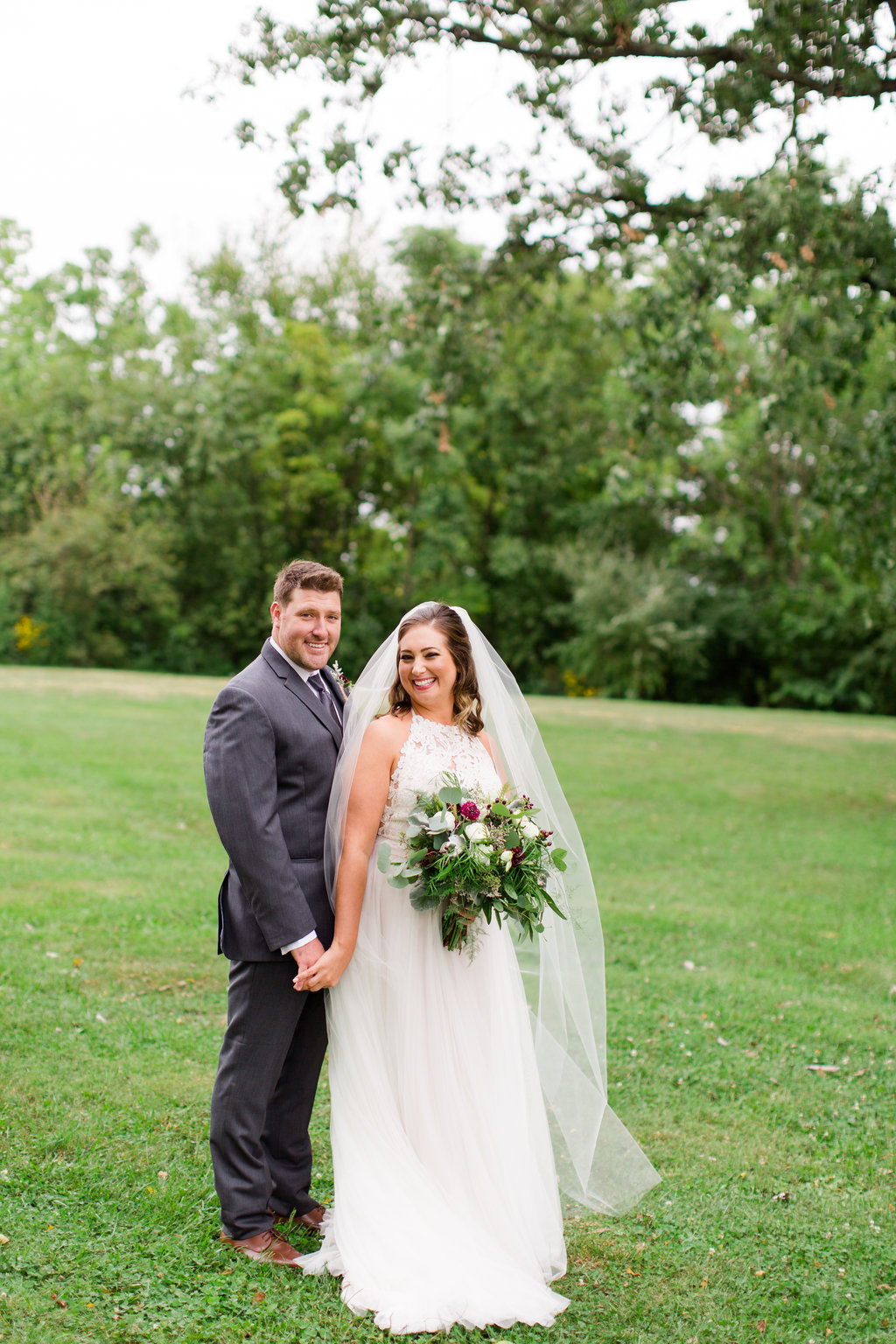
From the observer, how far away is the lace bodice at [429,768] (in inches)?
155

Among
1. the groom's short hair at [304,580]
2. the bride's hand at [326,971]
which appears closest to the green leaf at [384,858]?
the bride's hand at [326,971]

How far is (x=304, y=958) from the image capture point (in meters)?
3.74

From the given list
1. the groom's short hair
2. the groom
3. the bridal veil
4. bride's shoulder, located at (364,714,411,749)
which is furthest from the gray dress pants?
the groom's short hair

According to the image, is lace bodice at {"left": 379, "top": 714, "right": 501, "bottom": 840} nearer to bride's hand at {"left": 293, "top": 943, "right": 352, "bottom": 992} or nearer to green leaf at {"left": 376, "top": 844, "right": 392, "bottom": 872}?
green leaf at {"left": 376, "top": 844, "right": 392, "bottom": 872}

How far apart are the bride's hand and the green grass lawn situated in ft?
3.39

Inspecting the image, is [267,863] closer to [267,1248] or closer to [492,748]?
[492,748]

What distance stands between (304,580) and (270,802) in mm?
798

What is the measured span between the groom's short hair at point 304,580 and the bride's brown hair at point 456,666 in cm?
32

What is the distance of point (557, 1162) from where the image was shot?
171 inches

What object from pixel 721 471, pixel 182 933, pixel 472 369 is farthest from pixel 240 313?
pixel 182 933

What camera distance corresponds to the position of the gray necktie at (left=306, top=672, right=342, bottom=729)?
4.12 metres

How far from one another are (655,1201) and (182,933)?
4.35 meters

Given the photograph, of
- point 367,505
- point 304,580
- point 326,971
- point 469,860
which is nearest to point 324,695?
point 304,580

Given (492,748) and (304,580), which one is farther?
(492,748)
